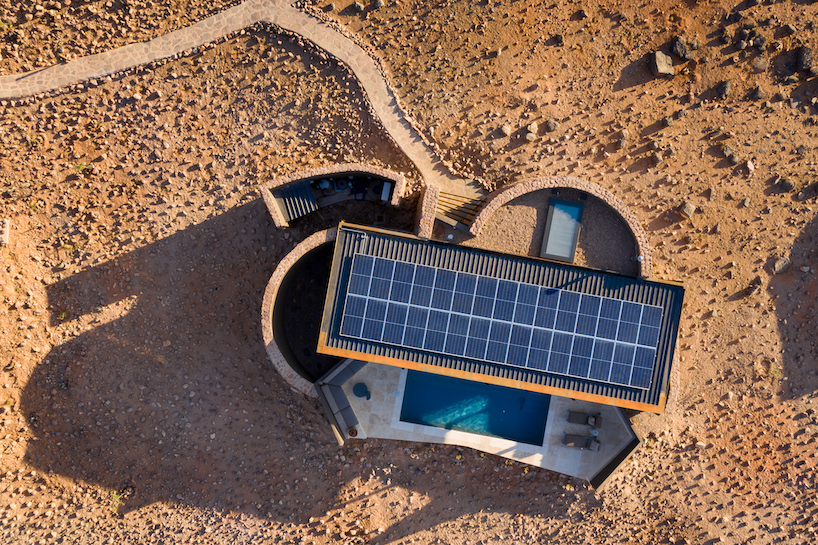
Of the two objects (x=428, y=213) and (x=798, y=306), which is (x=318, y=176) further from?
(x=798, y=306)

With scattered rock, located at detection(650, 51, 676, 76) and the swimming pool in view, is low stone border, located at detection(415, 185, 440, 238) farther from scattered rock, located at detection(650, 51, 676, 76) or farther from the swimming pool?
scattered rock, located at detection(650, 51, 676, 76)

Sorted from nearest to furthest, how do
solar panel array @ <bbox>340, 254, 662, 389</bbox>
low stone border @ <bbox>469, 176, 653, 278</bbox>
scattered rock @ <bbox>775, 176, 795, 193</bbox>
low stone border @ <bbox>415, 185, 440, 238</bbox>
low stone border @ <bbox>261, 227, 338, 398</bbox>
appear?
solar panel array @ <bbox>340, 254, 662, 389</bbox> → low stone border @ <bbox>261, 227, 338, 398</bbox> → low stone border @ <bbox>469, 176, 653, 278</bbox> → low stone border @ <bbox>415, 185, 440, 238</bbox> → scattered rock @ <bbox>775, 176, 795, 193</bbox>

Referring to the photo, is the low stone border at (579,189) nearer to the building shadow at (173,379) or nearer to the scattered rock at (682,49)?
the scattered rock at (682,49)

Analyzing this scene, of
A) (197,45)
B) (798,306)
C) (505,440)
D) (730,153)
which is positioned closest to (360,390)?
(505,440)

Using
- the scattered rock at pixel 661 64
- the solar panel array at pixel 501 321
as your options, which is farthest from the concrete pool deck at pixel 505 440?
the scattered rock at pixel 661 64

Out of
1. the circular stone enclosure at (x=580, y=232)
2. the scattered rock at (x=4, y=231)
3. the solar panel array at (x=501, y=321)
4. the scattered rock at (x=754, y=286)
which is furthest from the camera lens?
the scattered rock at (x=754, y=286)

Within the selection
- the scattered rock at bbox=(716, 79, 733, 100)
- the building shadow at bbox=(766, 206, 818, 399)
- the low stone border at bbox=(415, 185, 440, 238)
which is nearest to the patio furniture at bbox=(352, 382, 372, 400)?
the low stone border at bbox=(415, 185, 440, 238)
